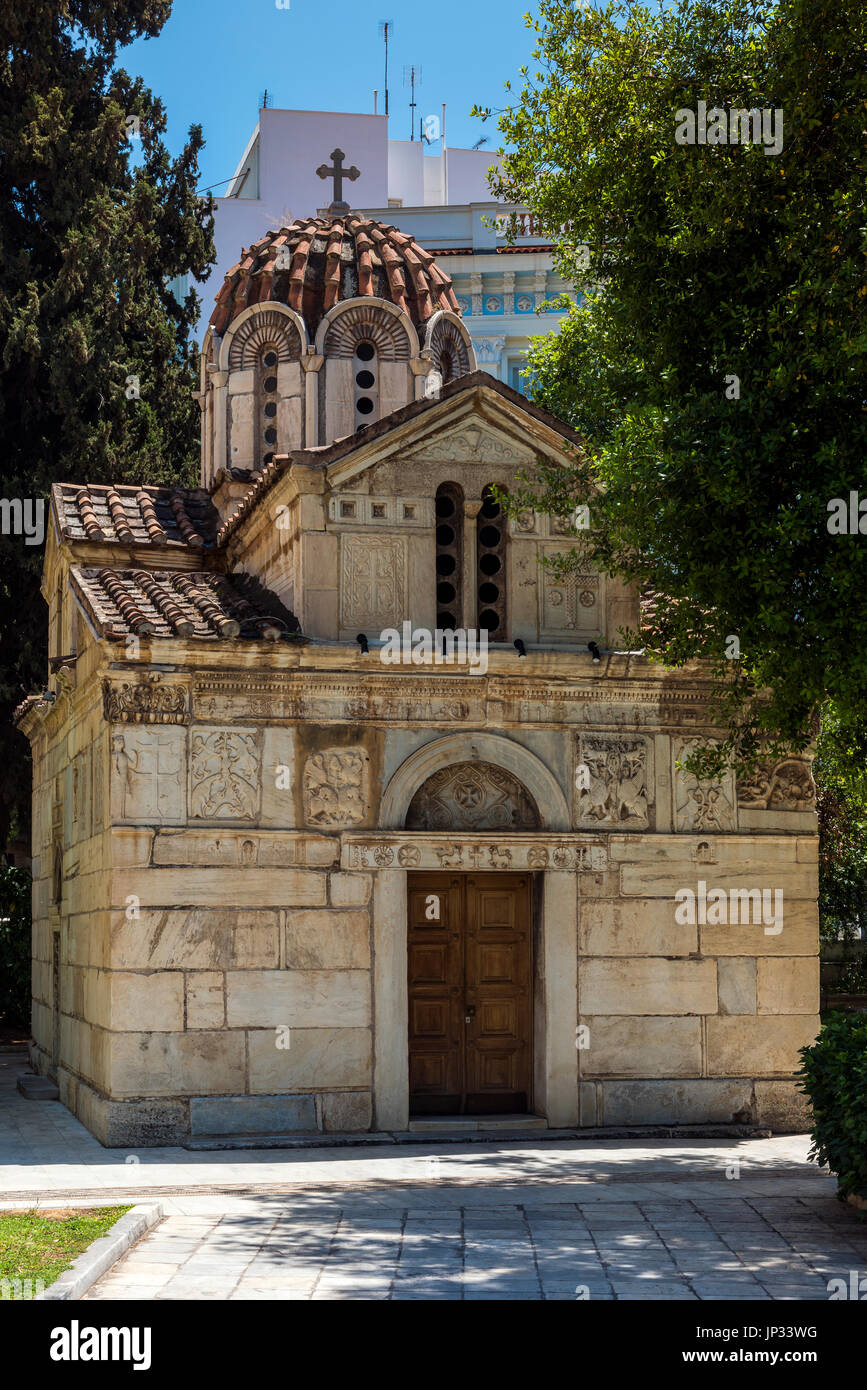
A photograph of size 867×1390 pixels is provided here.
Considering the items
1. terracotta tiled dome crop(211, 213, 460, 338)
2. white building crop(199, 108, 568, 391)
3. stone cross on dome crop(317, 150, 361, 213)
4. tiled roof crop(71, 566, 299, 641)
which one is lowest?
tiled roof crop(71, 566, 299, 641)

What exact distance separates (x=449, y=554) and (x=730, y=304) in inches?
169

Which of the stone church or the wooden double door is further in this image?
the wooden double door

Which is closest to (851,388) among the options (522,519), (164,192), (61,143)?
(522,519)

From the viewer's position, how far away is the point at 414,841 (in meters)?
14.2

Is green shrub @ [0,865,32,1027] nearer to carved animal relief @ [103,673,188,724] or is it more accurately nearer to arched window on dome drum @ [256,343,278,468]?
arched window on dome drum @ [256,343,278,468]

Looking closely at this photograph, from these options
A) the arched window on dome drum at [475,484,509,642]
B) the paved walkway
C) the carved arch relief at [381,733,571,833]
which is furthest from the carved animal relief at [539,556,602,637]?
the paved walkway

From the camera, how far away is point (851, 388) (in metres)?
11.0

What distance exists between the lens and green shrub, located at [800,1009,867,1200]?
9.83 m

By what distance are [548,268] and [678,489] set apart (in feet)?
67.9

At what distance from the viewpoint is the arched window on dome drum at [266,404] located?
1891 cm

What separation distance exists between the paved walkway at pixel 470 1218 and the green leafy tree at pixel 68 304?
40.5 feet

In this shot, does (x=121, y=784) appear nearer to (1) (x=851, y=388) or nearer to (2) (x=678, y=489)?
(2) (x=678, y=489)

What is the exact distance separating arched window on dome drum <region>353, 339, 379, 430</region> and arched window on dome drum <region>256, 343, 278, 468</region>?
1035 millimetres

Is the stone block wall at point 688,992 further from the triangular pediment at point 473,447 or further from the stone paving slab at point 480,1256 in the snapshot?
the triangular pediment at point 473,447
